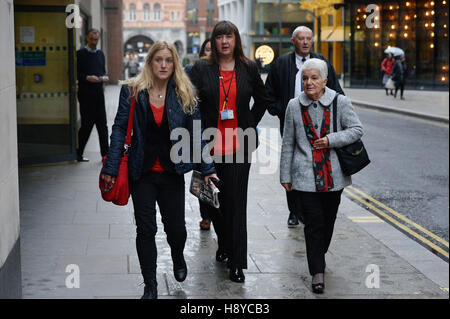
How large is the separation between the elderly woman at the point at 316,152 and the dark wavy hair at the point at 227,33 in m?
0.54

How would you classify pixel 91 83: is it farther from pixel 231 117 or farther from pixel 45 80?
pixel 231 117

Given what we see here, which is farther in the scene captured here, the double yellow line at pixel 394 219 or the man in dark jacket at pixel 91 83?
the man in dark jacket at pixel 91 83

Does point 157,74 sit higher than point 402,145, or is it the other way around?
point 157,74

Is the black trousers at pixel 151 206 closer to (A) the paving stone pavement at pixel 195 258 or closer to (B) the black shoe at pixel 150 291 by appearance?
(B) the black shoe at pixel 150 291

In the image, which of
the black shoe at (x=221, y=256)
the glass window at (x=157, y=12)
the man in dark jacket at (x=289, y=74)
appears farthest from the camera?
the glass window at (x=157, y=12)

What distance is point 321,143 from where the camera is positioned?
17.6 feet

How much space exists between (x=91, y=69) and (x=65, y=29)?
102 cm

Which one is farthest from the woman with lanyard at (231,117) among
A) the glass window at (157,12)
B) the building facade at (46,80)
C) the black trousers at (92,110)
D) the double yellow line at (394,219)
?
the glass window at (157,12)

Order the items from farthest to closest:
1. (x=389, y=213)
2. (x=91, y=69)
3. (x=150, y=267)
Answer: (x=91, y=69) < (x=389, y=213) < (x=150, y=267)

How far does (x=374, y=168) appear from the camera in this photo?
12133mm

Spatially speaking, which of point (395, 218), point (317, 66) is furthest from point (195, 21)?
point (317, 66)

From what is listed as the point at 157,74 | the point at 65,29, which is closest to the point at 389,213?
the point at 157,74

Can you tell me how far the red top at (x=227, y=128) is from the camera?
569 centimetres

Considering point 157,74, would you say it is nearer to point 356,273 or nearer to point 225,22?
point 225,22
